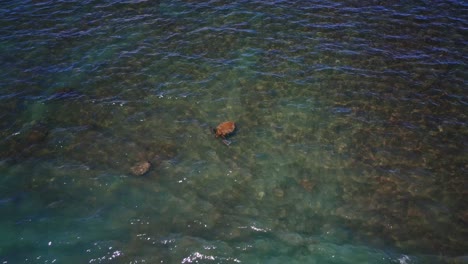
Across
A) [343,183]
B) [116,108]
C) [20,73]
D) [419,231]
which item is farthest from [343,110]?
[20,73]

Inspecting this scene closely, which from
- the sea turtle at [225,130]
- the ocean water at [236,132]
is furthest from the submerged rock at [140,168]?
the sea turtle at [225,130]

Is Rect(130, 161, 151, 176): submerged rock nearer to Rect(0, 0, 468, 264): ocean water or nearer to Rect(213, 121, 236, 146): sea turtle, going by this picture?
Rect(0, 0, 468, 264): ocean water

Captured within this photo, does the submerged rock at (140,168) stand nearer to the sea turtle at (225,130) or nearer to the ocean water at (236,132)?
the ocean water at (236,132)

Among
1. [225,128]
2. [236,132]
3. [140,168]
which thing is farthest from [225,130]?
[140,168]

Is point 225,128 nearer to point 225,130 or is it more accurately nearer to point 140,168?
point 225,130

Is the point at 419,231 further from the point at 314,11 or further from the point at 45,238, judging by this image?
Result: the point at 314,11

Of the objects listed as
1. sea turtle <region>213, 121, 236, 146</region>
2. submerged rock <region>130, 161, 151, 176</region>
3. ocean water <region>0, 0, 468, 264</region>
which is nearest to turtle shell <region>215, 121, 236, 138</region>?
sea turtle <region>213, 121, 236, 146</region>

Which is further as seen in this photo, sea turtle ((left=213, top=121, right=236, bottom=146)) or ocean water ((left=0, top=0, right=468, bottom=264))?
sea turtle ((left=213, top=121, right=236, bottom=146))
